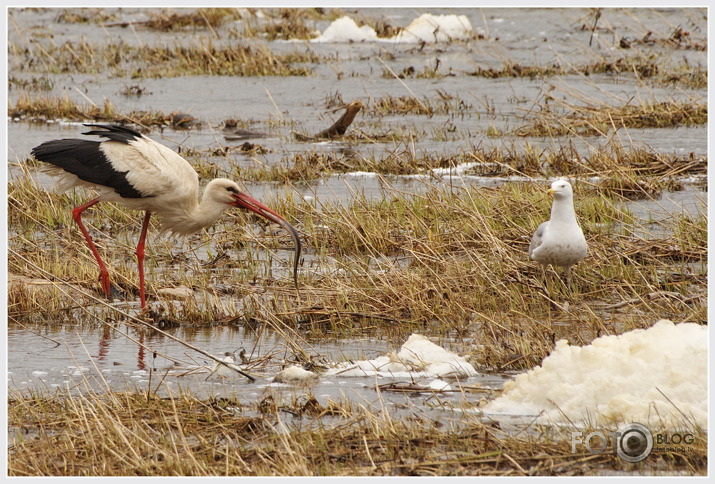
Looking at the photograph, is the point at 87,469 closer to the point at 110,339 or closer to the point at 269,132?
the point at 110,339

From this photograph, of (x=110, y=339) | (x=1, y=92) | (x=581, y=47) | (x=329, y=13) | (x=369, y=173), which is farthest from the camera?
(x=329, y=13)

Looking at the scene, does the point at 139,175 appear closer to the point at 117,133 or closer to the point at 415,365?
the point at 117,133

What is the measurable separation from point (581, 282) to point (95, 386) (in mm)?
3619

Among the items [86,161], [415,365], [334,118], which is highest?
[334,118]

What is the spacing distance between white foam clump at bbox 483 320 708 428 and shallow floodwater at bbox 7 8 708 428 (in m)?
0.37

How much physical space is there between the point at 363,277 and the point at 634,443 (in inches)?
118

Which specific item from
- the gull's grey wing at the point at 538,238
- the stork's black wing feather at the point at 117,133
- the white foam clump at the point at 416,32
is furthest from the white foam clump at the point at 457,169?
the white foam clump at the point at 416,32

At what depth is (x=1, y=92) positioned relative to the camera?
7281 millimetres

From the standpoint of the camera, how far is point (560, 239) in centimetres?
694

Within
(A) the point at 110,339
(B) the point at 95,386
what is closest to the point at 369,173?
(A) the point at 110,339

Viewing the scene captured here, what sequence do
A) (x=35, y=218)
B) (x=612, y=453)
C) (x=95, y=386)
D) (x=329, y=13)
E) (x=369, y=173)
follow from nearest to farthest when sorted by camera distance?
(x=612, y=453) < (x=95, y=386) < (x=35, y=218) < (x=369, y=173) < (x=329, y=13)

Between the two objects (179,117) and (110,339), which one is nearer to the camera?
(110,339)

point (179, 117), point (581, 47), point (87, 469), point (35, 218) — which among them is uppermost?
point (581, 47)

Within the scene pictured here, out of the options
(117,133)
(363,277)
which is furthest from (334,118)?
(363,277)
